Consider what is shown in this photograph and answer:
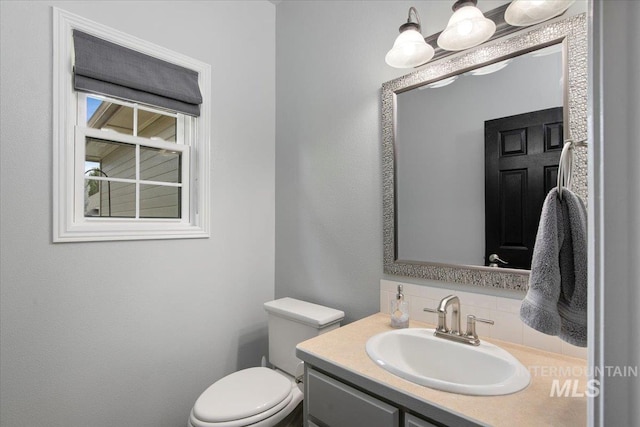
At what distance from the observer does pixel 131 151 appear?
1675mm

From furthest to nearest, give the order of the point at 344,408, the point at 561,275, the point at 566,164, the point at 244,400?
the point at 244,400, the point at 344,408, the point at 566,164, the point at 561,275

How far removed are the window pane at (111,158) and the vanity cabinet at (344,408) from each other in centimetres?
137

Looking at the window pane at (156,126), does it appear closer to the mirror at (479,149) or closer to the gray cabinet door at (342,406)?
the mirror at (479,149)

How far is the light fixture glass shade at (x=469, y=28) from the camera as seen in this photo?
1.14 metres

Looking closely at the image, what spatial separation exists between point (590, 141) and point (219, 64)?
196 centimetres

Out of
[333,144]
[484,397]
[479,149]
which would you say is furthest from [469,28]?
[484,397]

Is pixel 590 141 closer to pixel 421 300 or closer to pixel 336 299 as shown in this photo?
pixel 421 300

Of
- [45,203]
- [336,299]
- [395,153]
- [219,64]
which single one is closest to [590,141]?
[395,153]

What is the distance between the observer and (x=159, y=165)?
1788 mm

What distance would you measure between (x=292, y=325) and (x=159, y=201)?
3.37 feet

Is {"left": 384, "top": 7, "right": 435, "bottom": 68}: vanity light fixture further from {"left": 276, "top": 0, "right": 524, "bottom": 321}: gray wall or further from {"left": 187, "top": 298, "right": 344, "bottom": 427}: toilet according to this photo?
{"left": 187, "top": 298, "right": 344, "bottom": 427}: toilet

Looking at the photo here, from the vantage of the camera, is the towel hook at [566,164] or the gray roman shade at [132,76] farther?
the gray roman shade at [132,76]

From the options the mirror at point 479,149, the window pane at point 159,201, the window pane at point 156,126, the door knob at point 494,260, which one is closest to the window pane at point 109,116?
the window pane at point 156,126

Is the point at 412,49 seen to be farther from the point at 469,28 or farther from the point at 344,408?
the point at 344,408
